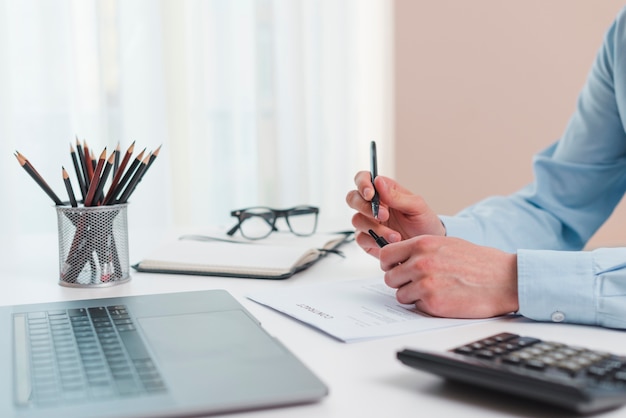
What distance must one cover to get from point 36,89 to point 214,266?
5.15 feet

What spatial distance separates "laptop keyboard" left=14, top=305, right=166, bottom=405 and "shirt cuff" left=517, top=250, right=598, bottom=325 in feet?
1.32

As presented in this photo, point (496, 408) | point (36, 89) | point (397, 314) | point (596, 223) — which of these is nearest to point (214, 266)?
point (397, 314)

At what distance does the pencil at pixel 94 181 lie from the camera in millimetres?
936

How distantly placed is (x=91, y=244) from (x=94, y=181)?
83 mm

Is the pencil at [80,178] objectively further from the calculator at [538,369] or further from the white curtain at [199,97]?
the white curtain at [199,97]

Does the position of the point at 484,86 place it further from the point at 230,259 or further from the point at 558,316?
the point at 558,316

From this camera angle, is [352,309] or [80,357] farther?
[352,309]

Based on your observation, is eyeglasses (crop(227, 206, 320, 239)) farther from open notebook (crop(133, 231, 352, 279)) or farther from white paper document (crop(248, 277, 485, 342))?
white paper document (crop(248, 277, 485, 342))

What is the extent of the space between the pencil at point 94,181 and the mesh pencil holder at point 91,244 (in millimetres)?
20

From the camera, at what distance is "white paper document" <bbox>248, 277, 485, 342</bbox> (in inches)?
28.4

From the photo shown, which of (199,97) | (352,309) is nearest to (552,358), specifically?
(352,309)

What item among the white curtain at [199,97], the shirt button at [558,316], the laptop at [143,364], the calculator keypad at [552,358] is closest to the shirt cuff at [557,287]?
the shirt button at [558,316]

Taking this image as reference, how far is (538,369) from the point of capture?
1.70ft

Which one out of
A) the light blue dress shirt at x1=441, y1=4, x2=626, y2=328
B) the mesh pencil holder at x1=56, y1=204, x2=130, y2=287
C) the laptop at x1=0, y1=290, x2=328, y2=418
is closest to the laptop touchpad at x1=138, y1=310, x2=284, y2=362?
the laptop at x1=0, y1=290, x2=328, y2=418
